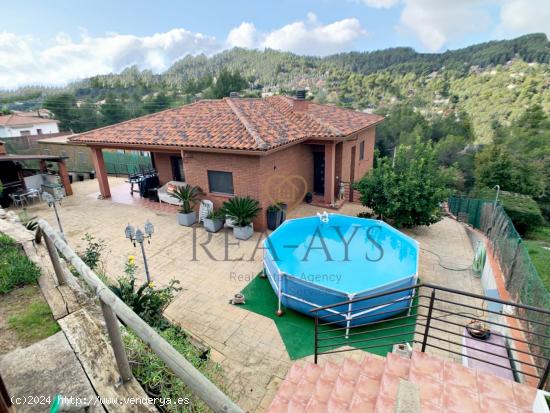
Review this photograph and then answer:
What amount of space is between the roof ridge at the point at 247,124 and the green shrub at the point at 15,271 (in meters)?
8.35

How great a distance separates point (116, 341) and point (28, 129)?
215 feet

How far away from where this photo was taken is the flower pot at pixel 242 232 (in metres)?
12.5

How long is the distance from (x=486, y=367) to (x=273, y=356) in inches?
171

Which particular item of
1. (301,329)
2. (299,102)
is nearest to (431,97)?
(299,102)

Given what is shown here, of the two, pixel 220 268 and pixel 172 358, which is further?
pixel 220 268

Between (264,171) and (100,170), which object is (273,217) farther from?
(100,170)

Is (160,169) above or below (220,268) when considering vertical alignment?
above

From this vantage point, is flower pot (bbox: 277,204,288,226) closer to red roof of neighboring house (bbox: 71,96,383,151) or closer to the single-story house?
the single-story house

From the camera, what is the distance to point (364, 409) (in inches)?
177

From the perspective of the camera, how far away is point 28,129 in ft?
170

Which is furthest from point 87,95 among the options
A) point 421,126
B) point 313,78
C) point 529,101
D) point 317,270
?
point 529,101

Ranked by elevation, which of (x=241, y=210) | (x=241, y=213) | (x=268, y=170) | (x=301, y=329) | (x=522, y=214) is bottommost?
(x=522, y=214)

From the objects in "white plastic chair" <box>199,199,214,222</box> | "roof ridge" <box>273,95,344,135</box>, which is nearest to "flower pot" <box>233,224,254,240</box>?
"white plastic chair" <box>199,199,214,222</box>

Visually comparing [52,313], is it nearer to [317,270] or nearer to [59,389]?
[59,389]
